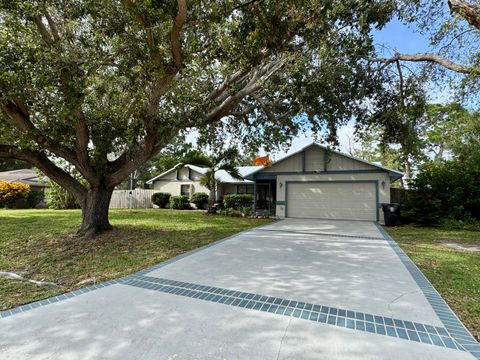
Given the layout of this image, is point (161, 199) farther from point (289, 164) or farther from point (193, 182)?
point (289, 164)

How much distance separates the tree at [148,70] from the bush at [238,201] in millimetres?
8759

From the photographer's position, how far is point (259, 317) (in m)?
3.13

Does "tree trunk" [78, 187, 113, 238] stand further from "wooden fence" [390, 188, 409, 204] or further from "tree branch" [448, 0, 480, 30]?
"wooden fence" [390, 188, 409, 204]

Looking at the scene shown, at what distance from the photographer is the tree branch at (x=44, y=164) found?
743 cm

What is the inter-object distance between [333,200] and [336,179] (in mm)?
1153

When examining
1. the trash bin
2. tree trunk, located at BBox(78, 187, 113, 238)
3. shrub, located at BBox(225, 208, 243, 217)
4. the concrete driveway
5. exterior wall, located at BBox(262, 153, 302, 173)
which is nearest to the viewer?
the concrete driveway

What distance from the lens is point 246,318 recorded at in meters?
3.10

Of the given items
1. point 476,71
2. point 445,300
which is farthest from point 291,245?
A: point 476,71

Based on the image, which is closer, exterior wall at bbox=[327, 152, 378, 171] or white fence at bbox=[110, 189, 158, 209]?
exterior wall at bbox=[327, 152, 378, 171]

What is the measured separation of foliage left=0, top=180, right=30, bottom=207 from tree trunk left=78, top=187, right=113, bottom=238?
14778 millimetres

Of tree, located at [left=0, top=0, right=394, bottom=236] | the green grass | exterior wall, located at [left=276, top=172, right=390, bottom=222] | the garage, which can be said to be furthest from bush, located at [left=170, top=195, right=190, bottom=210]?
the green grass

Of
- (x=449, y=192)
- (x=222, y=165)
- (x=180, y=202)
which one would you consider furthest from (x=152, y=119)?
(x=180, y=202)

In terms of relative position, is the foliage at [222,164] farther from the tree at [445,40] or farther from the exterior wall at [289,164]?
the tree at [445,40]

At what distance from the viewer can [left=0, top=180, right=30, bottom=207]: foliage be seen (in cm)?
1825
